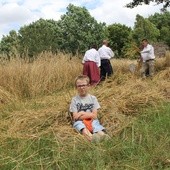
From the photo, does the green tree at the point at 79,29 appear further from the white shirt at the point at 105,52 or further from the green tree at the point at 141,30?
the white shirt at the point at 105,52

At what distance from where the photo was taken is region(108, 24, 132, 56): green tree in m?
57.7

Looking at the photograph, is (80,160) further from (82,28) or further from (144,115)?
(82,28)

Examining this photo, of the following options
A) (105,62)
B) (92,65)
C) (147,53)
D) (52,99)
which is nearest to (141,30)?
(147,53)

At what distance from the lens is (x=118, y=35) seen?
59.2 meters

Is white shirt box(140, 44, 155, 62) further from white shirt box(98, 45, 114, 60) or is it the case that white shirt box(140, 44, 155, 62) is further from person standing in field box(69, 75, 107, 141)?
person standing in field box(69, 75, 107, 141)

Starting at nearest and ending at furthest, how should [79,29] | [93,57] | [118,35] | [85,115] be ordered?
[85,115], [93,57], [79,29], [118,35]

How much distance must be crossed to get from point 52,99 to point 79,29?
44160 mm

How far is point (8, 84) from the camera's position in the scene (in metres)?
11.2

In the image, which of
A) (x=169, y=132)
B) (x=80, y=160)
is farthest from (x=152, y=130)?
(x=80, y=160)

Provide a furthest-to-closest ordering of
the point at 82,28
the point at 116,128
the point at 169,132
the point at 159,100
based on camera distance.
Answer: the point at 82,28 → the point at 159,100 → the point at 116,128 → the point at 169,132

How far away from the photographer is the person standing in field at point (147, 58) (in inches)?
587

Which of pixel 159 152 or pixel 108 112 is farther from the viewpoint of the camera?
pixel 108 112

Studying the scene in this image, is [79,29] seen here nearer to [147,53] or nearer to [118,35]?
[118,35]

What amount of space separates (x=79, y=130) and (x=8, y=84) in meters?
5.36
